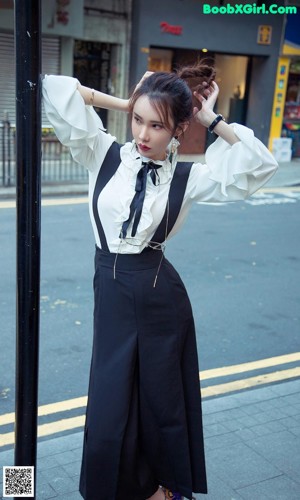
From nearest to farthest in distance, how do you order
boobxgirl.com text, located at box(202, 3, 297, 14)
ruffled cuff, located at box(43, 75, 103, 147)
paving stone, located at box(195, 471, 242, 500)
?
1. ruffled cuff, located at box(43, 75, 103, 147)
2. paving stone, located at box(195, 471, 242, 500)
3. boobxgirl.com text, located at box(202, 3, 297, 14)

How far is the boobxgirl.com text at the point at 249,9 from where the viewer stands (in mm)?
14891

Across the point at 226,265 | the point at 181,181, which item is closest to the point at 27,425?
the point at 181,181

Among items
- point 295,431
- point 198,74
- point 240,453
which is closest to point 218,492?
point 240,453

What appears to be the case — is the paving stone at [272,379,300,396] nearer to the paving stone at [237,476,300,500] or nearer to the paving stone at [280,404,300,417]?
the paving stone at [280,404,300,417]

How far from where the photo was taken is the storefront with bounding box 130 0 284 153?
14.2 metres

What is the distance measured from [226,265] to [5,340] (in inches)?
118

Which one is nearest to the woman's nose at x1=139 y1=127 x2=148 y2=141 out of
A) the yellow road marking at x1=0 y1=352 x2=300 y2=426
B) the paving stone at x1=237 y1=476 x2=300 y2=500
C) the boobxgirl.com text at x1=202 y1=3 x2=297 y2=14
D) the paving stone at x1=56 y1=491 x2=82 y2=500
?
the paving stone at x1=56 y1=491 x2=82 y2=500

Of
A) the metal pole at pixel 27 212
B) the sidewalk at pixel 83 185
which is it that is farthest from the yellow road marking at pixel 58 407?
the sidewalk at pixel 83 185

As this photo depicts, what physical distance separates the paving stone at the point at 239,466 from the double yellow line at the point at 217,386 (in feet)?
2.77

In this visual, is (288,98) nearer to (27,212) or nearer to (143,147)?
(143,147)

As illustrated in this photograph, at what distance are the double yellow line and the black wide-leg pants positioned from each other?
45.1 inches

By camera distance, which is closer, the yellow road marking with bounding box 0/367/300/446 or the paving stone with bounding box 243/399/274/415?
the yellow road marking with bounding box 0/367/300/446

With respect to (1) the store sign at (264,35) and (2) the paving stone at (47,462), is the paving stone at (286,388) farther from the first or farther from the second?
(1) the store sign at (264,35)

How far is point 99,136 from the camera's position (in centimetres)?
216
